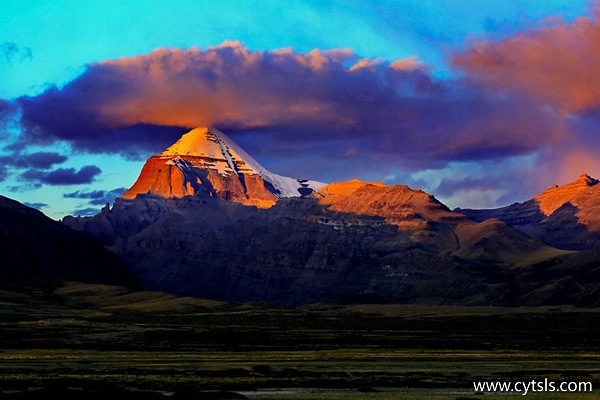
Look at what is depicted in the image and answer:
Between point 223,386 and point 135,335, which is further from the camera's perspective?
point 135,335

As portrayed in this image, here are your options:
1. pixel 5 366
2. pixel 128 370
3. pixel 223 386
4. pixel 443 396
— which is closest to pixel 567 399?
pixel 443 396

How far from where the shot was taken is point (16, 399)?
64.4m

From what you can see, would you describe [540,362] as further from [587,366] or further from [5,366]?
[5,366]

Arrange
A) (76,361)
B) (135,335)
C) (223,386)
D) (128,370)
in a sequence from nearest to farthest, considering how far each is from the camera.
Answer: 1. (223,386)
2. (128,370)
3. (76,361)
4. (135,335)

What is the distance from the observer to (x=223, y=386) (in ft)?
258

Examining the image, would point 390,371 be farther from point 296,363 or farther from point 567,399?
point 567,399

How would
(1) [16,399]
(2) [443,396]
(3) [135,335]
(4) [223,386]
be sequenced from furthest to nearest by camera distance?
(3) [135,335] → (4) [223,386] → (2) [443,396] → (1) [16,399]

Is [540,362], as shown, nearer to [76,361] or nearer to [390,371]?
[390,371]

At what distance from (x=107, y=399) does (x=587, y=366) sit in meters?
52.4

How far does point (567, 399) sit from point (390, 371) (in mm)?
27961

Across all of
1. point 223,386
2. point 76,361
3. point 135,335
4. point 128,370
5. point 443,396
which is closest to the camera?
point 443,396

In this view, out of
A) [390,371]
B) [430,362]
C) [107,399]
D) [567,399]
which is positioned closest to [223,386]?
[107,399]

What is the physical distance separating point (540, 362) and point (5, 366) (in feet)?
178

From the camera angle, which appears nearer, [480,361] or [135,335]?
[480,361]
